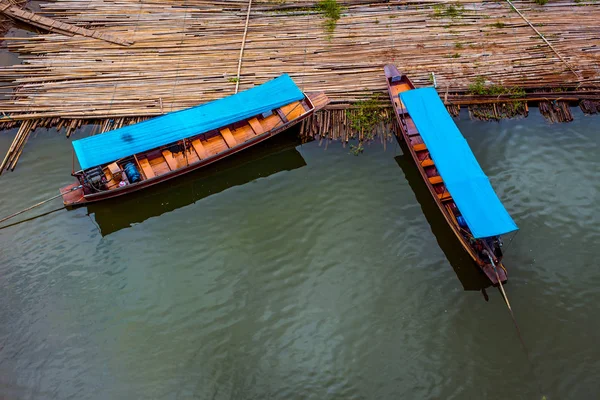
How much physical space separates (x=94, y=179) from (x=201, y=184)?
12.9 ft

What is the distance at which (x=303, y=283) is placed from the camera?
14.3 meters

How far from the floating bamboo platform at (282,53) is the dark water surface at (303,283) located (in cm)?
275

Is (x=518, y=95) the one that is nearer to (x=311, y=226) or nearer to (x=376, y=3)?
(x=376, y=3)

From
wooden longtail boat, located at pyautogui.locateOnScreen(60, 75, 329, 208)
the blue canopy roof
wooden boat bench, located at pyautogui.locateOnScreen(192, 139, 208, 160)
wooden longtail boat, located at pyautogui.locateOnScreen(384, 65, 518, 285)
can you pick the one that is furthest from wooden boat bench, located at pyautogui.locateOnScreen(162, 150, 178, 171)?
the blue canopy roof

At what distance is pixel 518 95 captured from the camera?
60.6 ft

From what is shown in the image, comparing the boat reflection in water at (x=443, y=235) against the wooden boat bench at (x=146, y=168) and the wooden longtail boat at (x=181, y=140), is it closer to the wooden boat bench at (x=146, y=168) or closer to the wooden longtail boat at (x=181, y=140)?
the wooden longtail boat at (x=181, y=140)

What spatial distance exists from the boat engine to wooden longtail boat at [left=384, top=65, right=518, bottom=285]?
11865mm

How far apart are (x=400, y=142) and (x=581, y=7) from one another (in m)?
13.1

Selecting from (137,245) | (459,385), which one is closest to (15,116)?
(137,245)

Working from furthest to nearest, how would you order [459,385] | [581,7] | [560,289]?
[581,7] → [560,289] → [459,385]

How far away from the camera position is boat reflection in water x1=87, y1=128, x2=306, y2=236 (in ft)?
53.3

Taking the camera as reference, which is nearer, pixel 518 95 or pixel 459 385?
pixel 459 385

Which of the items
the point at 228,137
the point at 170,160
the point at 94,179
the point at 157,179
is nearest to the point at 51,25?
the point at 94,179

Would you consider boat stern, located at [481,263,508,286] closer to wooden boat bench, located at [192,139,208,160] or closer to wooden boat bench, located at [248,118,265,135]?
wooden boat bench, located at [248,118,265,135]
